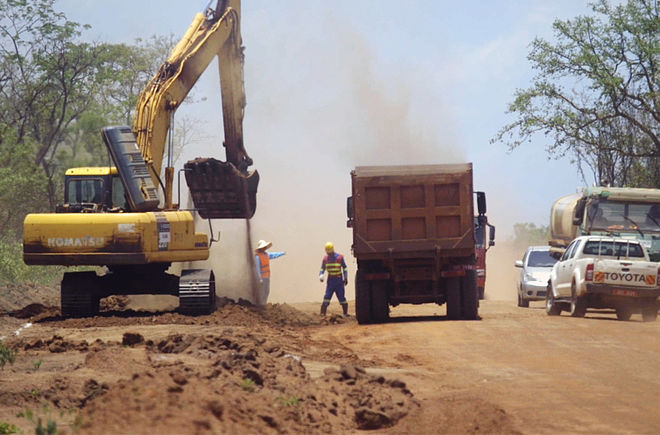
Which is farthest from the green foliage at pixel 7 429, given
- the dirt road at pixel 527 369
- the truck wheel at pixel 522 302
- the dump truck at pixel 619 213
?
the truck wheel at pixel 522 302

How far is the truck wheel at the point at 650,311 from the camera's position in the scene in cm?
2305

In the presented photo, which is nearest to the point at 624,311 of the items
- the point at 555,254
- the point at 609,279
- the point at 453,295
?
the point at 609,279

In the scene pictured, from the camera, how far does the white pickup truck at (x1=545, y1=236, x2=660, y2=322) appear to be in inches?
896

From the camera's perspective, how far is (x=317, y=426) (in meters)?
9.13

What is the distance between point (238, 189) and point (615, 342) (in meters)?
8.93

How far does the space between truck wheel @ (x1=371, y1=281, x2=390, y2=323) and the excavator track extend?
319 centimetres

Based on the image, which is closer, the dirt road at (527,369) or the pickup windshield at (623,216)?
the dirt road at (527,369)

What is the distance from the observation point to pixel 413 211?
20.5 metres

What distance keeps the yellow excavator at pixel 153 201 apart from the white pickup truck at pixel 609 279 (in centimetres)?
733

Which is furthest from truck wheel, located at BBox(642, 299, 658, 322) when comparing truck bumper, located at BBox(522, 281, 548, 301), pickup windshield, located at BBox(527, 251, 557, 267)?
pickup windshield, located at BBox(527, 251, 557, 267)

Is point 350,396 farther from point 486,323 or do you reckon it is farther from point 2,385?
point 486,323

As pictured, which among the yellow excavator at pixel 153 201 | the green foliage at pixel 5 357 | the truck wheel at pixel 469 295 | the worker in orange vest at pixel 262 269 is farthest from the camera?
the worker in orange vest at pixel 262 269

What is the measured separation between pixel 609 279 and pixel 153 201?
974 centimetres

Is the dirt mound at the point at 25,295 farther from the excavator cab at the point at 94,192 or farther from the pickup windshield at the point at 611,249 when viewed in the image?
the pickup windshield at the point at 611,249
